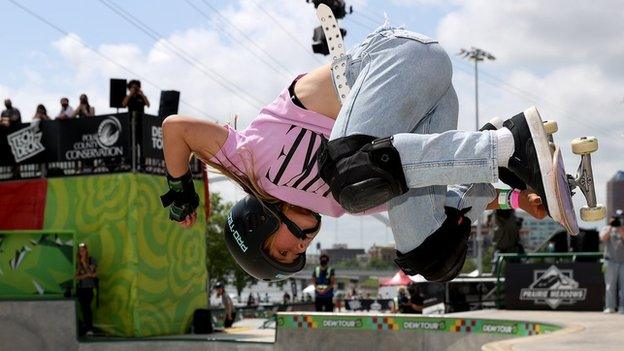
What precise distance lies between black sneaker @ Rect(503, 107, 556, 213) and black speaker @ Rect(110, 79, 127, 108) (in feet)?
43.2

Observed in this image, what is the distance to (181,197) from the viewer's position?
143 inches

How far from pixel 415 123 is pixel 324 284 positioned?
12.1 metres

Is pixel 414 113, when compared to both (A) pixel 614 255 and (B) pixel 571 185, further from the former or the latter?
(A) pixel 614 255

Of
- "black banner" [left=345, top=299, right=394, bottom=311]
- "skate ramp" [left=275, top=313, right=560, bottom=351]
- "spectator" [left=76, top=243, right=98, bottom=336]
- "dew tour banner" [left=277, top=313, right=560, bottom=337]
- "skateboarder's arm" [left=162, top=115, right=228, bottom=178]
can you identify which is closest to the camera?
"skateboarder's arm" [left=162, top=115, right=228, bottom=178]

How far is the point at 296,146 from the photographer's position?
10.9 feet

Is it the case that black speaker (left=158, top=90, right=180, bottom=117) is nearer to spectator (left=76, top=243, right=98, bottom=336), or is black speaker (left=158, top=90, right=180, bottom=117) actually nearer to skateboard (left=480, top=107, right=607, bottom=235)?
spectator (left=76, top=243, right=98, bottom=336)

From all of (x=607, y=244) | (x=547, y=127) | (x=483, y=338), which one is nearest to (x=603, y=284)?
(x=607, y=244)

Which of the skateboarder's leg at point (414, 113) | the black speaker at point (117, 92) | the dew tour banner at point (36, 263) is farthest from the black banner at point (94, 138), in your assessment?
the skateboarder's leg at point (414, 113)

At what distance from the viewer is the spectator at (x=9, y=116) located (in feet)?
54.0

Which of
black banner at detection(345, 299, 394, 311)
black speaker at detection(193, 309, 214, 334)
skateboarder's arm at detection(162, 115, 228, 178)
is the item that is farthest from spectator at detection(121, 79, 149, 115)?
black banner at detection(345, 299, 394, 311)

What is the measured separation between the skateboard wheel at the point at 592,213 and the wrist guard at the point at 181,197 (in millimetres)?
1584

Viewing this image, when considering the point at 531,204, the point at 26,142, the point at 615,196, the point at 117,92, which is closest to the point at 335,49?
the point at 531,204

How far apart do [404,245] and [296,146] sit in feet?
1.85

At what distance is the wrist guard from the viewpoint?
361 cm
